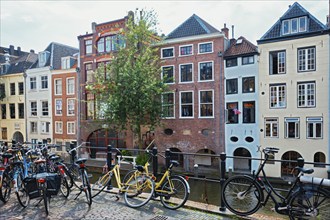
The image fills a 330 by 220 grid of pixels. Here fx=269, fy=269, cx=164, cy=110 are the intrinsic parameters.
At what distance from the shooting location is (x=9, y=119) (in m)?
32.7

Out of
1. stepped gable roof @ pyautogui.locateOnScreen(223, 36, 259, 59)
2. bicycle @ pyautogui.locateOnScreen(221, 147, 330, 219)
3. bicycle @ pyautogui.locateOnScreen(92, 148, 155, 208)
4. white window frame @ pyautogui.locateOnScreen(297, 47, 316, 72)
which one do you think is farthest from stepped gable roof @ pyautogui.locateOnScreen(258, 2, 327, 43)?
bicycle @ pyautogui.locateOnScreen(92, 148, 155, 208)

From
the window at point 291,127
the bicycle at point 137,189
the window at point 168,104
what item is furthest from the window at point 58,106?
the bicycle at point 137,189

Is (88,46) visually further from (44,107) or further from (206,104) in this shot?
(206,104)

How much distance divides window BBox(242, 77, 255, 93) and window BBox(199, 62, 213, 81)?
2.62 metres

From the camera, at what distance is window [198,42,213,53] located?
2141cm

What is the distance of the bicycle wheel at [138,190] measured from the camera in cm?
559

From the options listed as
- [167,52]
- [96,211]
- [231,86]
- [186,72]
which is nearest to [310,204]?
[96,211]

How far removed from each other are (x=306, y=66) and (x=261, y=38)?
12.1ft

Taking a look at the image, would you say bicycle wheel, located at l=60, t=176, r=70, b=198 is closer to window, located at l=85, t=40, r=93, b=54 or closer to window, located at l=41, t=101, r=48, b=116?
window, located at l=85, t=40, r=93, b=54

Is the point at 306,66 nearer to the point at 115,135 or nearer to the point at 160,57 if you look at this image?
the point at 160,57

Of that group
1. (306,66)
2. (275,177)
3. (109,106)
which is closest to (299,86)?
(306,66)

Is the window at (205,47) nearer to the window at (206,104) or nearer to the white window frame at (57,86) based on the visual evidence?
the window at (206,104)

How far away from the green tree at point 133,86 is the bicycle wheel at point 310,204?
1534 centimetres

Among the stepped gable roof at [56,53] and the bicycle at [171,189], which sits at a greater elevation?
the stepped gable roof at [56,53]
